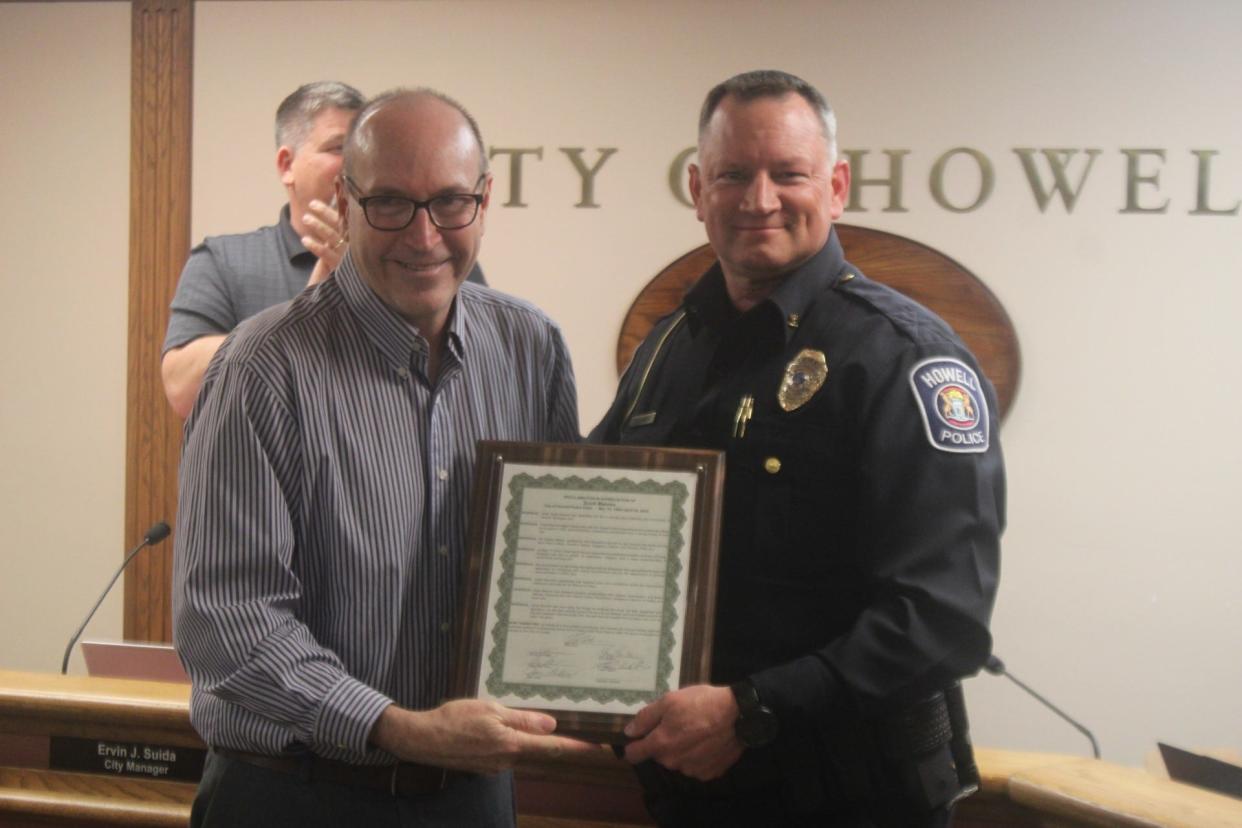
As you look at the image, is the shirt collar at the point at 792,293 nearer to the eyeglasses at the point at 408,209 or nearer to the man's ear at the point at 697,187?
the man's ear at the point at 697,187

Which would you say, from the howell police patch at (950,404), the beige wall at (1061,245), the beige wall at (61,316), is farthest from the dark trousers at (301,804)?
the beige wall at (61,316)

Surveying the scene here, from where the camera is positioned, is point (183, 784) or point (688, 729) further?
point (183, 784)

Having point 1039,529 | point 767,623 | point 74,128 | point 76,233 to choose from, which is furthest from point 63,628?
point 767,623

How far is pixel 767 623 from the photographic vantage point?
64.2 inches

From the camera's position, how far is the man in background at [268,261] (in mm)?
2641

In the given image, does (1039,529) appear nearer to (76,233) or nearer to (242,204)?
(242,204)

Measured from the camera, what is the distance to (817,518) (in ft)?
5.34

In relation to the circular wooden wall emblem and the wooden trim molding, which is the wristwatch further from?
the wooden trim molding

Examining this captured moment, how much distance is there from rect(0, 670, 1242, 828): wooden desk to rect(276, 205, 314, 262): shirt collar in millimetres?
915

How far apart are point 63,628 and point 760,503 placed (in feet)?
11.3

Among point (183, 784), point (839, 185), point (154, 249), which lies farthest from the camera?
point (154, 249)

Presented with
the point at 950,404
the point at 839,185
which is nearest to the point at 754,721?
the point at 950,404

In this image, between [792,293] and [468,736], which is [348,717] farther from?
[792,293]

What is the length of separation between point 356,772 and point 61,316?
3219 mm
